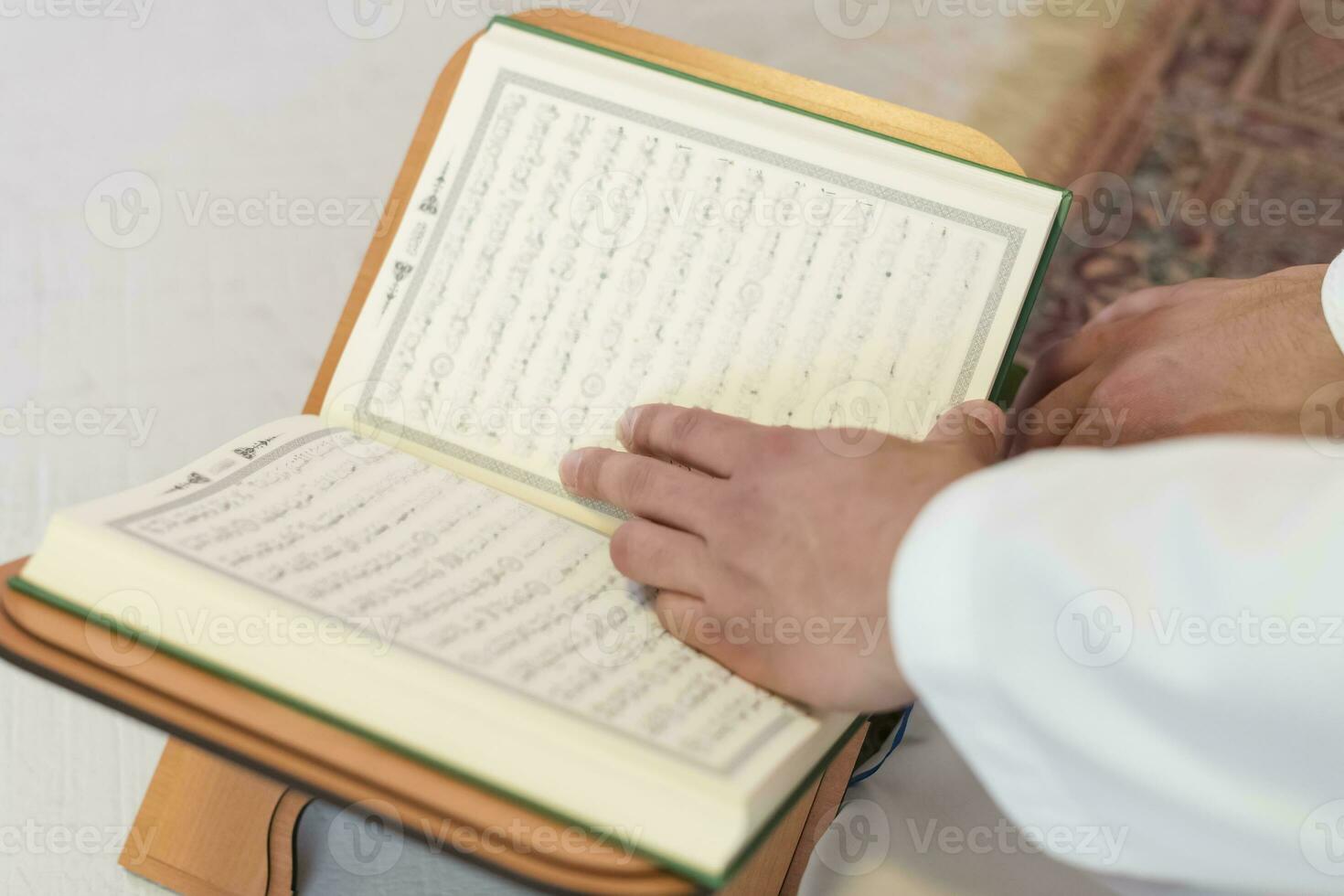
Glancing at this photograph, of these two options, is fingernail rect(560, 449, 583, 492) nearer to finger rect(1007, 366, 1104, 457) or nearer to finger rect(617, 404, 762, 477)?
finger rect(617, 404, 762, 477)

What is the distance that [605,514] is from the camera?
601 mm

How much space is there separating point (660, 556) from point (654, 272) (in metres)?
0.18

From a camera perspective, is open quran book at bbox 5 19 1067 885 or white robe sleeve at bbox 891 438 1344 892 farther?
open quran book at bbox 5 19 1067 885

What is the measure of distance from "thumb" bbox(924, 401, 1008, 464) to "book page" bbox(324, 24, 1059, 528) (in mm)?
36

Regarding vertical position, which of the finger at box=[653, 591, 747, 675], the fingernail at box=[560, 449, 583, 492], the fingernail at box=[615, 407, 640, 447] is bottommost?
the finger at box=[653, 591, 747, 675]

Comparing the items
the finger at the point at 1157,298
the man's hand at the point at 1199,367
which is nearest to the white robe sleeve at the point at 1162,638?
the man's hand at the point at 1199,367

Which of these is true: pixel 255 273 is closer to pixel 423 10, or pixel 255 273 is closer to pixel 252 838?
pixel 423 10

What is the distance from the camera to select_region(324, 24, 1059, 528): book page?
1.99 ft

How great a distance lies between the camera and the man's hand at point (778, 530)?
476mm

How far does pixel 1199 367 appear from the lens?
1.97ft

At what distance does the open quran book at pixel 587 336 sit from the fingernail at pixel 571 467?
0.6 inches

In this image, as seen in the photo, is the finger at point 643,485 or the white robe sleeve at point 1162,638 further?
the finger at point 643,485

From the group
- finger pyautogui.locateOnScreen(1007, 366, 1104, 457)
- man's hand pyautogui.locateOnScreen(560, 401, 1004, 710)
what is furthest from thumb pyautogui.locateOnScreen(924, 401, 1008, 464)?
finger pyautogui.locateOnScreen(1007, 366, 1104, 457)

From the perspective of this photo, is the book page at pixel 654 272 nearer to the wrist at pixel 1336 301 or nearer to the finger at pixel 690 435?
the finger at pixel 690 435
